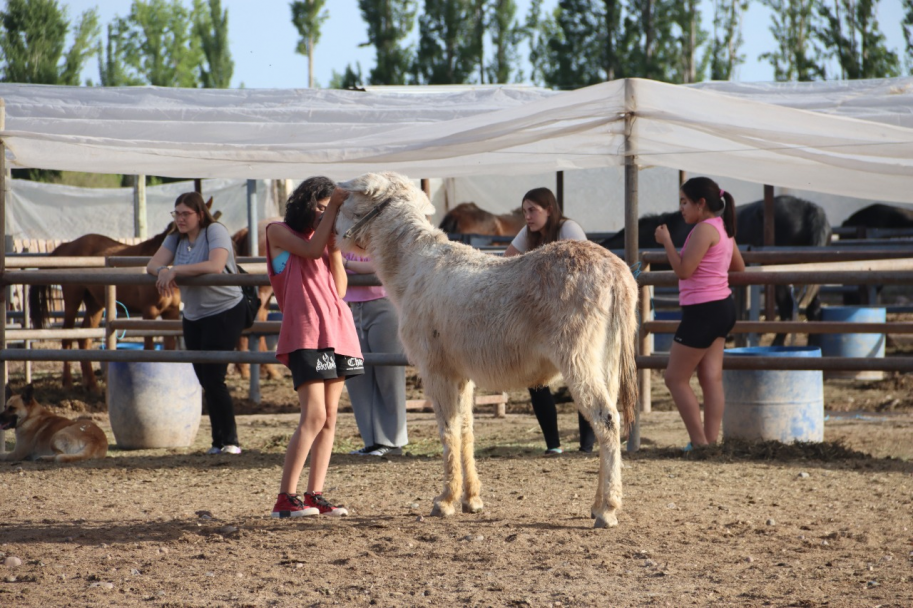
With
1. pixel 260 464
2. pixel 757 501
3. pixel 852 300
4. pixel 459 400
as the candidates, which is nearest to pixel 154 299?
pixel 260 464

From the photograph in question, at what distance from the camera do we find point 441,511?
16.4ft

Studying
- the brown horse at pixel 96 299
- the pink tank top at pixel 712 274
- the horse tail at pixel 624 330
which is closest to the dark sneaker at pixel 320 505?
the horse tail at pixel 624 330

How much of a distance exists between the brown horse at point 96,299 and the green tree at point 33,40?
1754 cm

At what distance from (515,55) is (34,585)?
37.5 metres

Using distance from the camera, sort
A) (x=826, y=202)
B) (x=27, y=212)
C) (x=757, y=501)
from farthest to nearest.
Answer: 1. (x=27, y=212)
2. (x=826, y=202)
3. (x=757, y=501)

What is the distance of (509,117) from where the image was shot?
21.1 feet

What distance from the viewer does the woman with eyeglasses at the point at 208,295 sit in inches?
273

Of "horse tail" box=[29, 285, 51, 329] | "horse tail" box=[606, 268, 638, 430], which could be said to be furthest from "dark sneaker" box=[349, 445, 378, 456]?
"horse tail" box=[29, 285, 51, 329]

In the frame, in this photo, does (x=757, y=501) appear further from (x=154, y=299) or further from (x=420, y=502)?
(x=154, y=299)

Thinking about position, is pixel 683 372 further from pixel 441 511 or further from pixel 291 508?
pixel 291 508

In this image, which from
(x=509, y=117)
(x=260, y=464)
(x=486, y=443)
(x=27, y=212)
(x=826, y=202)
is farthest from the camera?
(x=27, y=212)

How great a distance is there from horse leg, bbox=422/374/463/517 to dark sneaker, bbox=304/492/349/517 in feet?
1.72

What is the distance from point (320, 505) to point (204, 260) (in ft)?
8.46

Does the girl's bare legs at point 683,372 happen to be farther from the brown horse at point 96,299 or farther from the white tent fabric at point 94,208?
the white tent fabric at point 94,208
